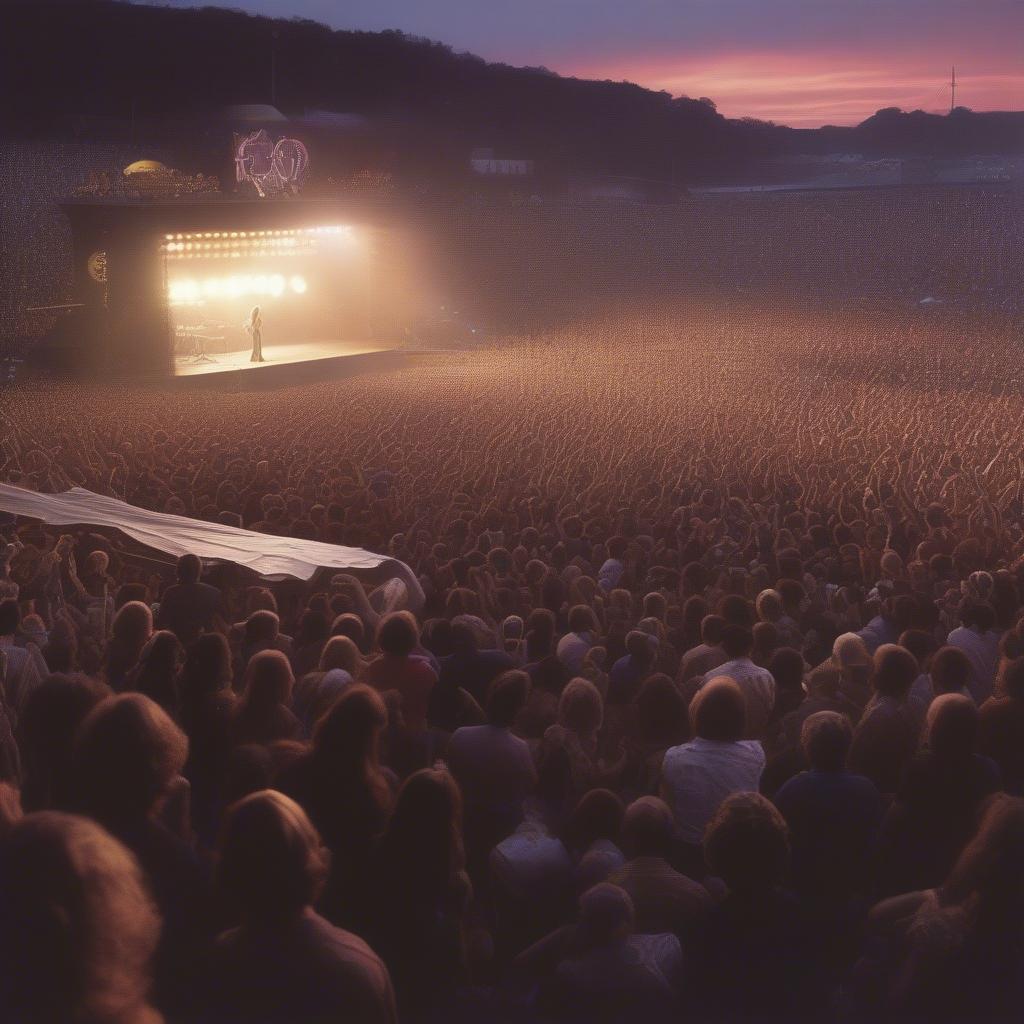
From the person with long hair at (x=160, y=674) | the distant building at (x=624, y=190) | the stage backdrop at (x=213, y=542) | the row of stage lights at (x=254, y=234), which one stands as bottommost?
the stage backdrop at (x=213, y=542)

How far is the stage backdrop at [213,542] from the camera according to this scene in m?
7.48

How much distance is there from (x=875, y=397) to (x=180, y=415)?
11.5m

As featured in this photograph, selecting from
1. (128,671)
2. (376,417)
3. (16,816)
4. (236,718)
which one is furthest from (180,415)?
(16,816)

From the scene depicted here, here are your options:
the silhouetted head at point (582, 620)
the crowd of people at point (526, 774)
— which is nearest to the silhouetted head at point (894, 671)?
the crowd of people at point (526, 774)

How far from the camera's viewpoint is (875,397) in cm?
2045

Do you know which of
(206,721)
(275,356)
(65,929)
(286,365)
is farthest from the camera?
(275,356)

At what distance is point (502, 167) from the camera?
55531 millimetres

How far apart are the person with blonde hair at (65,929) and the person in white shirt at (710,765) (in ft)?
7.73

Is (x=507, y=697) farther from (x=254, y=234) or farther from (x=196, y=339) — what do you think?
(x=196, y=339)

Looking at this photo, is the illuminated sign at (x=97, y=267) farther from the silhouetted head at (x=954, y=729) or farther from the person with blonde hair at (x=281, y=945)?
the person with blonde hair at (x=281, y=945)

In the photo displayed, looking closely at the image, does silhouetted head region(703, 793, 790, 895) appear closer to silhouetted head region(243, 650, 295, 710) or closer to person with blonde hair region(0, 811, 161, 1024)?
person with blonde hair region(0, 811, 161, 1024)

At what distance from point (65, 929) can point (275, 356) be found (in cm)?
2827

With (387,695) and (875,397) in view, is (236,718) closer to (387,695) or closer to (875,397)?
(387,695)

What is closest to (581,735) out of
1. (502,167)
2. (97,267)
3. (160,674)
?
(160,674)
